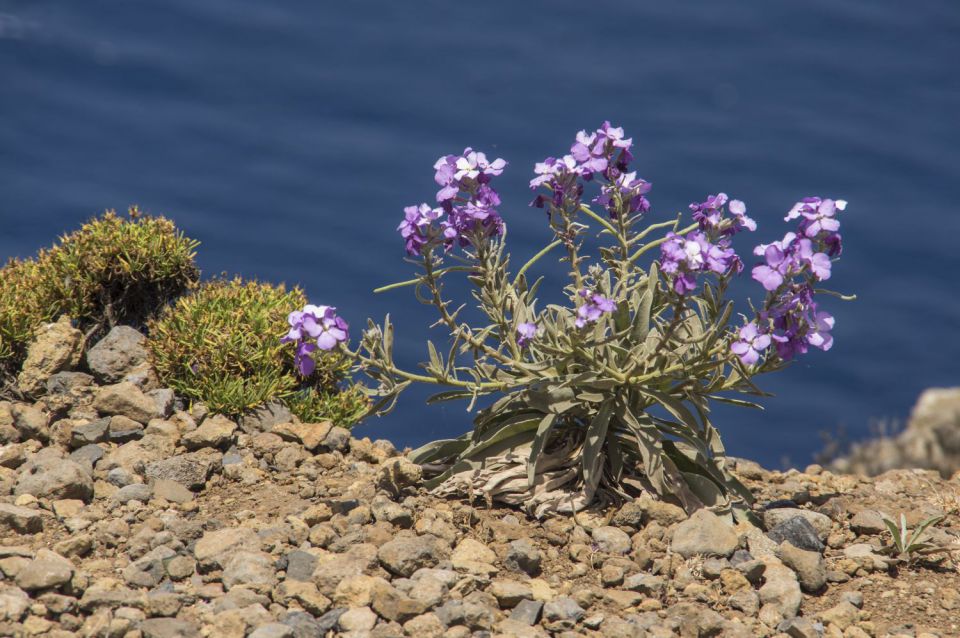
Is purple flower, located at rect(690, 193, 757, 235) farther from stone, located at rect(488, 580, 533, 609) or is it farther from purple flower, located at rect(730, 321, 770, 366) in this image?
stone, located at rect(488, 580, 533, 609)

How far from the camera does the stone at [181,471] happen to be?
255 inches

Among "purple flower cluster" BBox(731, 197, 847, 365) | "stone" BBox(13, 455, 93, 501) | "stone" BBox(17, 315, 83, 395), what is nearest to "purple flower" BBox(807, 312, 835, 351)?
"purple flower cluster" BBox(731, 197, 847, 365)

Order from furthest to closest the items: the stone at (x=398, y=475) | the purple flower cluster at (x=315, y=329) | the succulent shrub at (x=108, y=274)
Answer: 1. the succulent shrub at (x=108, y=274)
2. the stone at (x=398, y=475)
3. the purple flower cluster at (x=315, y=329)

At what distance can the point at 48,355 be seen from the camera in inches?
300

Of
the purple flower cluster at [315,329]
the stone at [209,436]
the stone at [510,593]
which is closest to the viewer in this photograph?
the stone at [510,593]

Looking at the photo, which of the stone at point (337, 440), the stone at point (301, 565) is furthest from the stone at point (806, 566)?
the stone at point (337, 440)

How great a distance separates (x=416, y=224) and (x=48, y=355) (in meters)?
3.20

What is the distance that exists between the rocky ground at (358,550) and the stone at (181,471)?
0.05ft

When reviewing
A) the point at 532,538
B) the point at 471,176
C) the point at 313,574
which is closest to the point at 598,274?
the point at 471,176

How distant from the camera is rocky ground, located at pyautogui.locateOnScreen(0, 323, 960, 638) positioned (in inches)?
193

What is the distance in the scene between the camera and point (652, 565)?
5609 millimetres

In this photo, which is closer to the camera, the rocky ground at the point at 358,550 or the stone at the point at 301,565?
the rocky ground at the point at 358,550

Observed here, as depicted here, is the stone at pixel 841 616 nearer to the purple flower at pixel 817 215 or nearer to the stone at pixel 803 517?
the stone at pixel 803 517

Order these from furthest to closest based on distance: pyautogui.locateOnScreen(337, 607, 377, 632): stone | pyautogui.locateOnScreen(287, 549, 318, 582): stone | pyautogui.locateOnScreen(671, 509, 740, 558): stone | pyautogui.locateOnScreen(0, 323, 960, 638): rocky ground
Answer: pyautogui.locateOnScreen(671, 509, 740, 558): stone < pyautogui.locateOnScreen(287, 549, 318, 582): stone < pyautogui.locateOnScreen(0, 323, 960, 638): rocky ground < pyautogui.locateOnScreen(337, 607, 377, 632): stone
